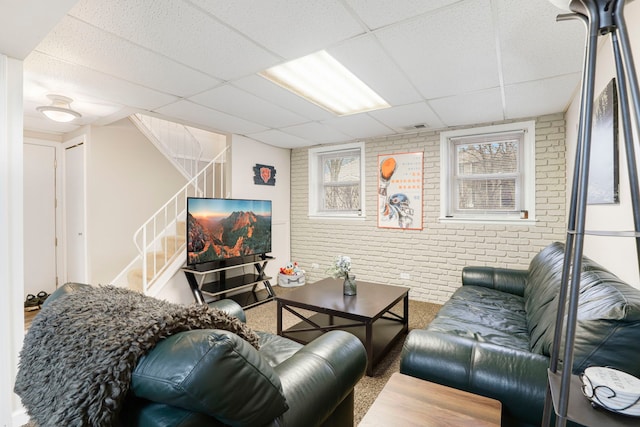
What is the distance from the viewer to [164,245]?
409 centimetres

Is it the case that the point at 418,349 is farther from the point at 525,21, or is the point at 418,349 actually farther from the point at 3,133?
the point at 3,133

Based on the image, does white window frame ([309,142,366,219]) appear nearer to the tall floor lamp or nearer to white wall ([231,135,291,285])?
white wall ([231,135,291,285])

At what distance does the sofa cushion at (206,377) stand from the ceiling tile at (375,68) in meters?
1.85

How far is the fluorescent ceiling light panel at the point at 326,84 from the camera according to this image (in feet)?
7.54

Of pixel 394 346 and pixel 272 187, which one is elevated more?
pixel 272 187

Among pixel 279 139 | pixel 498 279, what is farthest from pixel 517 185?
pixel 279 139

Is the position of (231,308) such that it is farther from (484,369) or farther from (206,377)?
(484,369)

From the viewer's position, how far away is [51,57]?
2008mm

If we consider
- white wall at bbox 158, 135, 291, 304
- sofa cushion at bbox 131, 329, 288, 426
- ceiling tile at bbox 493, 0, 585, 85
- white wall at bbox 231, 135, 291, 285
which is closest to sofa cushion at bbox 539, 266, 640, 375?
sofa cushion at bbox 131, 329, 288, 426

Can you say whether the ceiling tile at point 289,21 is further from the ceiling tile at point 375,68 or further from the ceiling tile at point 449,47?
the ceiling tile at point 449,47

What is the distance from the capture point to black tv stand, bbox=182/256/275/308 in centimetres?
353

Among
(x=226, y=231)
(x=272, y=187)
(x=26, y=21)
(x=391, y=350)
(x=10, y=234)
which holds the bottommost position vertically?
(x=391, y=350)

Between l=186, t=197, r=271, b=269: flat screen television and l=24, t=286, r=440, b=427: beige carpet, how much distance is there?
0.73m

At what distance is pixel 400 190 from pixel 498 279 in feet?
5.51
